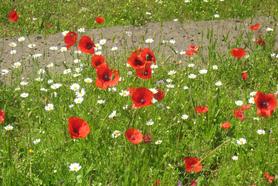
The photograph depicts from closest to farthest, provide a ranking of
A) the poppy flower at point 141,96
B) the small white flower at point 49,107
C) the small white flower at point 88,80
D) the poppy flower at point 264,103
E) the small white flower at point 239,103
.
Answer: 1. the poppy flower at point 141,96
2. the poppy flower at point 264,103
3. the small white flower at point 49,107
4. the small white flower at point 239,103
5. the small white flower at point 88,80

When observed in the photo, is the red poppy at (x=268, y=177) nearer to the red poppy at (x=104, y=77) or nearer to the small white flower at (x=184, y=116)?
the small white flower at (x=184, y=116)

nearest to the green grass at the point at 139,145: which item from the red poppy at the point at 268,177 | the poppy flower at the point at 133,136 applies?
the red poppy at the point at 268,177

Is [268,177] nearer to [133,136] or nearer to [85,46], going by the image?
[133,136]

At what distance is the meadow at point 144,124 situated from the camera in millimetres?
4586

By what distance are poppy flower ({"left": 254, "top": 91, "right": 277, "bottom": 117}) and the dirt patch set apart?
11.0 ft

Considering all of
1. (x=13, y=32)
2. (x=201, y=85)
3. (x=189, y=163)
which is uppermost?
(x=189, y=163)

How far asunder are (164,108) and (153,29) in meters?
4.25

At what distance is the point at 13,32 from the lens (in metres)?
10.3

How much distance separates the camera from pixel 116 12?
10836 mm

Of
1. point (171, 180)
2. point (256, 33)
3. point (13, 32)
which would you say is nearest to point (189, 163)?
point (171, 180)

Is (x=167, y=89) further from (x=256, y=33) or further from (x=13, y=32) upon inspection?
(x=13, y=32)

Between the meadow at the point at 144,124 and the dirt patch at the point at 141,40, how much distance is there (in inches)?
25.2

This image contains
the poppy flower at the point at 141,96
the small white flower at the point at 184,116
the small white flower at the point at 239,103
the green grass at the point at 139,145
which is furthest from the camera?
the small white flower at the point at 239,103

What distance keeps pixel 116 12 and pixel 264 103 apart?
21.7ft
